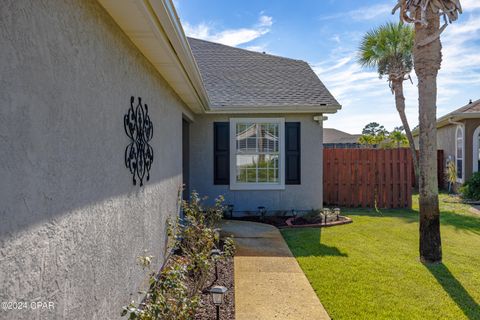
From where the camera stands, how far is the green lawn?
13.2ft

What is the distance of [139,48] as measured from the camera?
360cm

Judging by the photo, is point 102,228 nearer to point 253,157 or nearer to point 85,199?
point 85,199

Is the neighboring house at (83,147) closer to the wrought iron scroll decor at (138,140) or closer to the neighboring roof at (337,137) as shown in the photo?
the wrought iron scroll decor at (138,140)

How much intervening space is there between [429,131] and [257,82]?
6529mm

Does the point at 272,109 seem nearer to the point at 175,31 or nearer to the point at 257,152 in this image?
the point at 257,152

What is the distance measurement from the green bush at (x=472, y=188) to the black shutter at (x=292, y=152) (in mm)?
8102

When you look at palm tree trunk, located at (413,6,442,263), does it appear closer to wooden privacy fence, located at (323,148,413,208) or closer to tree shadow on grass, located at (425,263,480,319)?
tree shadow on grass, located at (425,263,480,319)

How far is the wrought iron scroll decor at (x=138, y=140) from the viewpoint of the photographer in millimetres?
3339

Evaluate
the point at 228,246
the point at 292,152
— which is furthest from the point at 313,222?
the point at 228,246

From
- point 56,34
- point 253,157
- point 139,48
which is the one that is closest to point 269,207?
point 253,157

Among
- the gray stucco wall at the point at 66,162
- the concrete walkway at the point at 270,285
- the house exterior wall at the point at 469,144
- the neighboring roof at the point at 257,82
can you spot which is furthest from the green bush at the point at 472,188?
the gray stucco wall at the point at 66,162

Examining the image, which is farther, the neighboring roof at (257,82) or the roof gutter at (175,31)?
the neighboring roof at (257,82)

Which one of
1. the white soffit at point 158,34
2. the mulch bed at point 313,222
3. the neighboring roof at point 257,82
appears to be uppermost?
the neighboring roof at point 257,82

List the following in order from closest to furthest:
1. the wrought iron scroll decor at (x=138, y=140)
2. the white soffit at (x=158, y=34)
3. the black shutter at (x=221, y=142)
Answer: the white soffit at (x=158, y=34) → the wrought iron scroll decor at (x=138, y=140) → the black shutter at (x=221, y=142)
